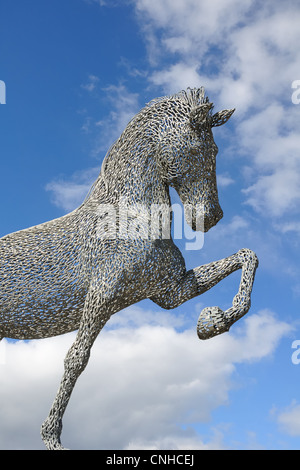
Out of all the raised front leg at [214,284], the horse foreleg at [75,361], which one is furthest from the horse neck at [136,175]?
the horse foreleg at [75,361]

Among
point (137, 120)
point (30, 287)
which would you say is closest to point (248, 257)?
point (137, 120)

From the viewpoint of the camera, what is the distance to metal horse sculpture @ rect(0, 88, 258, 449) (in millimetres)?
4957

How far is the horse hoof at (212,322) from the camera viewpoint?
15.9 ft

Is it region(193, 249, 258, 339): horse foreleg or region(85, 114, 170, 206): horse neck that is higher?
region(85, 114, 170, 206): horse neck

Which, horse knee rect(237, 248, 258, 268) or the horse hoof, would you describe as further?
horse knee rect(237, 248, 258, 268)

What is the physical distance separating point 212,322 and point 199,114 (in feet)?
5.96

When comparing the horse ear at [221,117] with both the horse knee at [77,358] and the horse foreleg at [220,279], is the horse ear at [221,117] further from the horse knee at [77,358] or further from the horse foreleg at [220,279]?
the horse knee at [77,358]

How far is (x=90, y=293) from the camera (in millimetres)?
4996

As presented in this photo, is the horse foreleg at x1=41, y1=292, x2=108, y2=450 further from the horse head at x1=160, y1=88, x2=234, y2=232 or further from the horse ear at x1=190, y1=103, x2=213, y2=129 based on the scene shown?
the horse ear at x1=190, y1=103, x2=213, y2=129

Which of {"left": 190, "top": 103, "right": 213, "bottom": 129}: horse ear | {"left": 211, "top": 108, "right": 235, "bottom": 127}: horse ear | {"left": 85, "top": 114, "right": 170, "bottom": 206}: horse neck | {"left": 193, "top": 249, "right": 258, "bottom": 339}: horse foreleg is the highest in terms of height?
{"left": 211, "top": 108, "right": 235, "bottom": 127}: horse ear

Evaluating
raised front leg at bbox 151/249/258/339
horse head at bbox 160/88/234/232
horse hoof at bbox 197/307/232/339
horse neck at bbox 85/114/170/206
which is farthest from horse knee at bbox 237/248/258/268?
horse neck at bbox 85/114/170/206

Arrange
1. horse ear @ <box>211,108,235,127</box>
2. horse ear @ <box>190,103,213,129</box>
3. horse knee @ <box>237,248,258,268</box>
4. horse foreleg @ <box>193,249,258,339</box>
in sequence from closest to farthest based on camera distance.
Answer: horse foreleg @ <box>193,249,258,339</box>, horse ear @ <box>190,103,213,129</box>, horse knee @ <box>237,248,258,268</box>, horse ear @ <box>211,108,235,127</box>

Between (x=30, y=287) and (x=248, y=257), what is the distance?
6.48 ft
